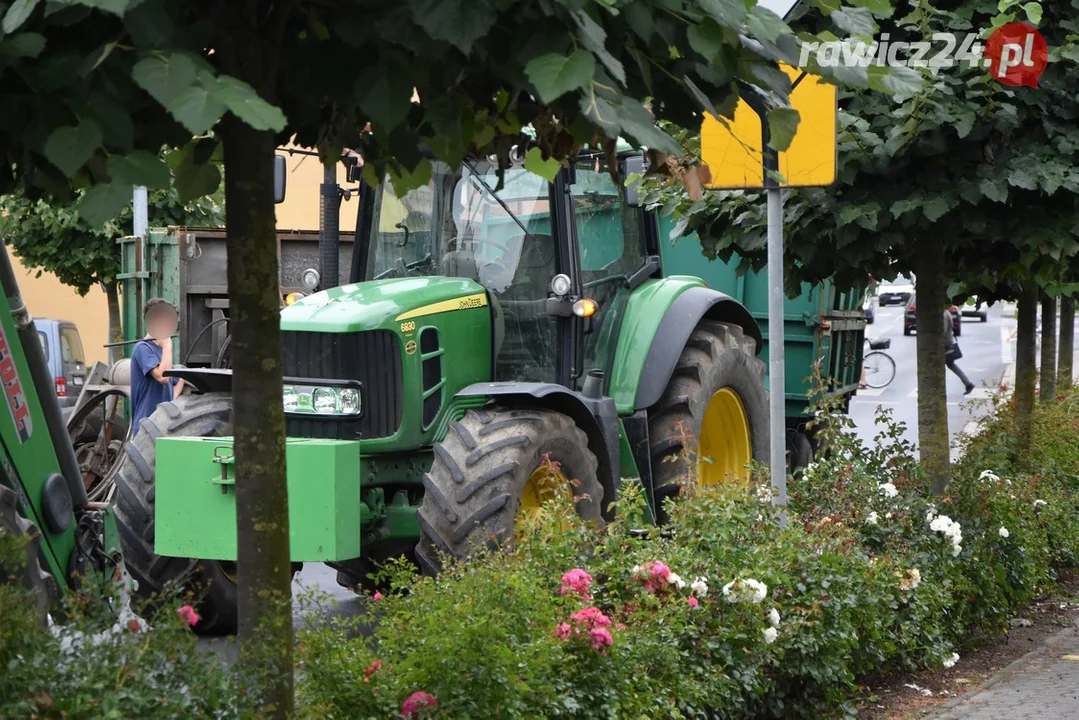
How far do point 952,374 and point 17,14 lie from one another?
34.4 m

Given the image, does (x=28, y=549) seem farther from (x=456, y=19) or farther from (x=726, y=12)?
(x=726, y=12)

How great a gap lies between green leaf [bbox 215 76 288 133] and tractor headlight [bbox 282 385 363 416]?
4941mm

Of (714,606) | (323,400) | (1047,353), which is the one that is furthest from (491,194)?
(1047,353)

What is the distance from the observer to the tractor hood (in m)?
7.60

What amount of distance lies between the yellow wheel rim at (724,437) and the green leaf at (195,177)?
6.09 meters

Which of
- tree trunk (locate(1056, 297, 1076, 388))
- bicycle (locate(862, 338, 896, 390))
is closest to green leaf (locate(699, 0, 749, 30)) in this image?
tree trunk (locate(1056, 297, 1076, 388))

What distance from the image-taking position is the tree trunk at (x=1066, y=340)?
17797mm

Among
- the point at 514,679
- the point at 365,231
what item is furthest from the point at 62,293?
the point at 514,679

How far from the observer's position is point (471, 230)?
8.27 meters

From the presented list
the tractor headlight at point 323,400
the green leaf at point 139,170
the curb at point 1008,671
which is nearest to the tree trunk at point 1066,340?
the curb at point 1008,671

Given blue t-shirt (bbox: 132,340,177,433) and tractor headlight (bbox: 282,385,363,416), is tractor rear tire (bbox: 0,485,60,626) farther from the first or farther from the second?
blue t-shirt (bbox: 132,340,177,433)

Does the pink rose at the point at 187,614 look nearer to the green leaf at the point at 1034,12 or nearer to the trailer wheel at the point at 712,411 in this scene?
the trailer wheel at the point at 712,411

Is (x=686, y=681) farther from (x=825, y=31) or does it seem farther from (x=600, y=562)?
(x=825, y=31)

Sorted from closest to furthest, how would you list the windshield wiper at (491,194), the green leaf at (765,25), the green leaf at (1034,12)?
the green leaf at (765,25) → the green leaf at (1034,12) → the windshield wiper at (491,194)
